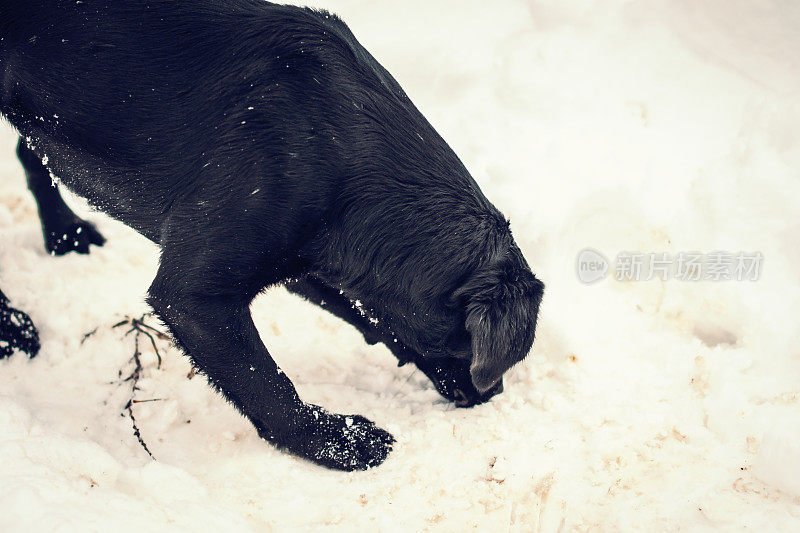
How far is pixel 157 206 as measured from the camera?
8.02ft

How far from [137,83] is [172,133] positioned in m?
0.20

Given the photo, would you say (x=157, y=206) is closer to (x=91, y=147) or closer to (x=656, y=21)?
(x=91, y=147)

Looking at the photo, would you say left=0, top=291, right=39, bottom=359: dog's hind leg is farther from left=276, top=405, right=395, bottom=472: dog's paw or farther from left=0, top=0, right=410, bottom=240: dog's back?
left=276, top=405, right=395, bottom=472: dog's paw

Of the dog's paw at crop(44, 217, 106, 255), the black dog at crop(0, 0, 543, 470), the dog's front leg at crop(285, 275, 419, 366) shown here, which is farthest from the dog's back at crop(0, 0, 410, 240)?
the dog's paw at crop(44, 217, 106, 255)

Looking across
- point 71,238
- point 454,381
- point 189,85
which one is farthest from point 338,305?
point 71,238

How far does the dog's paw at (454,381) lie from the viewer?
2.63 metres

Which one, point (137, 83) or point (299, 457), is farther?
point (299, 457)

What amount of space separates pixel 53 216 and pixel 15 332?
28.1 inches

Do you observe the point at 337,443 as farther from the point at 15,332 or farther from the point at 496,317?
the point at 15,332

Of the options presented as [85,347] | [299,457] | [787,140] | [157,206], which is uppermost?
[787,140]

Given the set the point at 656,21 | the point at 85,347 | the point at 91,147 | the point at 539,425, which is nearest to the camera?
the point at 91,147

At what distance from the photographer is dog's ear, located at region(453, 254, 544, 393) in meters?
2.25

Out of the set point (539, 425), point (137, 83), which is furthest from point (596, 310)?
point (137, 83)

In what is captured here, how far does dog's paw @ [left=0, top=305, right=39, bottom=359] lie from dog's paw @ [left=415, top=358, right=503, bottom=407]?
5.13 ft
